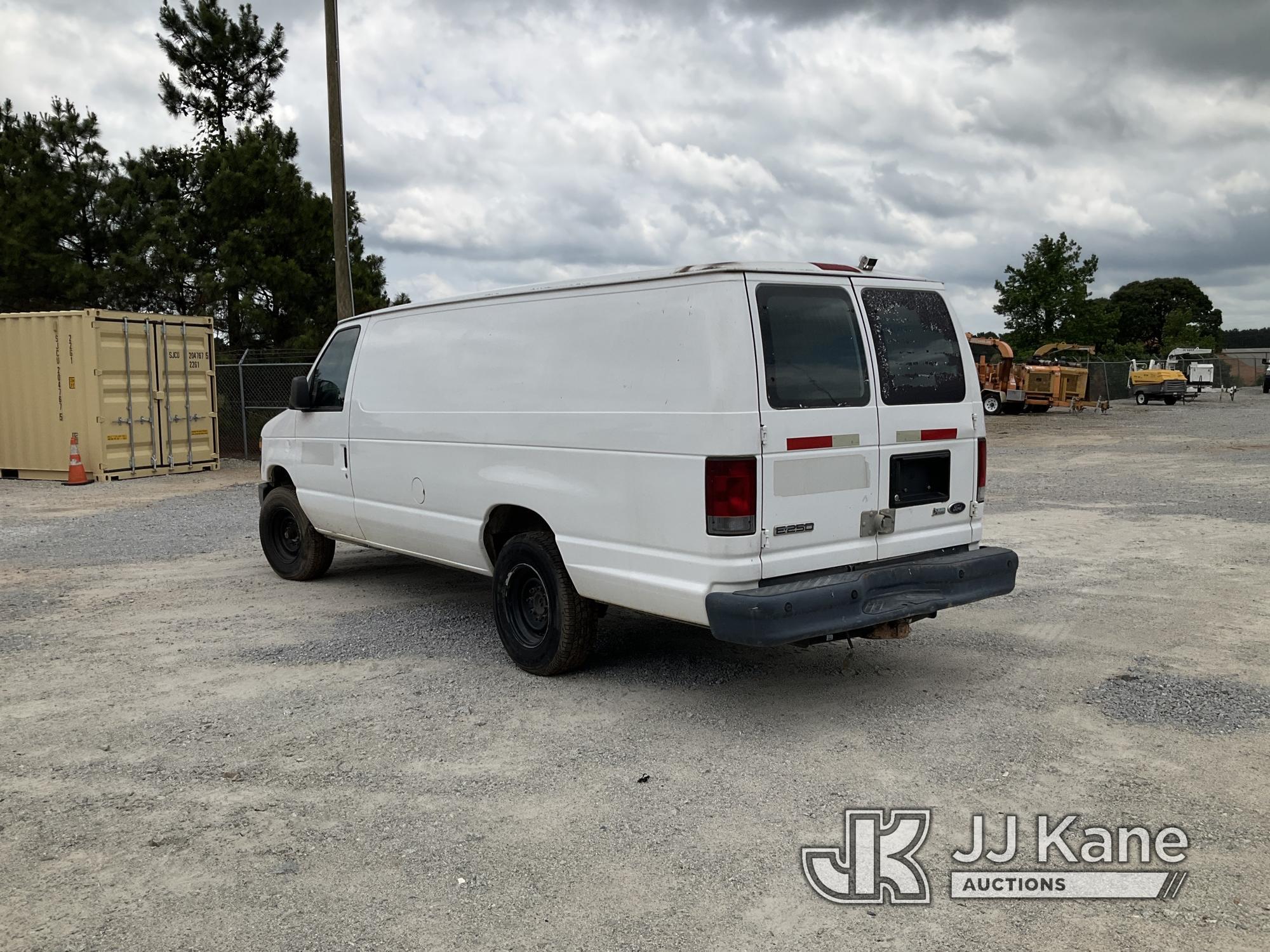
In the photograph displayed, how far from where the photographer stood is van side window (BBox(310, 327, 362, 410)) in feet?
25.0

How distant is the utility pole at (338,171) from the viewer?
1544 cm

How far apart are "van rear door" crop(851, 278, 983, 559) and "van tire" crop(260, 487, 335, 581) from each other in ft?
16.1

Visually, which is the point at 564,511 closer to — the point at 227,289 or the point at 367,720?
the point at 367,720

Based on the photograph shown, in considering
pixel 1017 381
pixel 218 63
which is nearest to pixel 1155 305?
pixel 1017 381

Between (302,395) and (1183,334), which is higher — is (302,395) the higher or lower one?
the lower one

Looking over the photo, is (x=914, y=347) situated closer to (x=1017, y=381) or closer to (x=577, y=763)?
(x=577, y=763)

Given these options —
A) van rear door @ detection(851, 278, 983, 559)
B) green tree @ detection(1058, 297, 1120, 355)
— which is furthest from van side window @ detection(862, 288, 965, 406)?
green tree @ detection(1058, 297, 1120, 355)

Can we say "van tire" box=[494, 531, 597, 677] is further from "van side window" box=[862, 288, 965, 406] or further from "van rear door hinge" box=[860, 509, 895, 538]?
"van side window" box=[862, 288, 965, 406]

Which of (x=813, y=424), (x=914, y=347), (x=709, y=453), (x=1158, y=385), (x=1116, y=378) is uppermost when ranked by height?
(x=1116, y=378)

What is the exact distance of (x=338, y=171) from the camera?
15617mm

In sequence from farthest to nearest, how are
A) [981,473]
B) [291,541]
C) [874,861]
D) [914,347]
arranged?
1. [291,541]
2. [981,473]
3. [914,347]
4. [874,861]

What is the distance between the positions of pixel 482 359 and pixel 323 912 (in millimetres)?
3530

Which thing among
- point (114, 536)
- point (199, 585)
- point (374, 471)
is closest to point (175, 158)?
point (114, 536)

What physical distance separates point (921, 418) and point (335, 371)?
442cm
